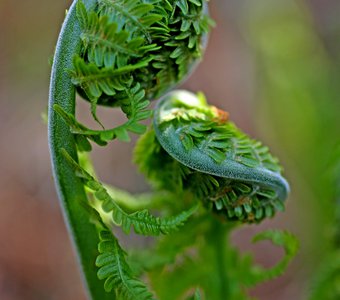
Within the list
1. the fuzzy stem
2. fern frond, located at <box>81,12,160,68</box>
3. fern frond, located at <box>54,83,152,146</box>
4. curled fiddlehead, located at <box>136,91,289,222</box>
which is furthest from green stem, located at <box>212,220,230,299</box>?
fern frond, located at <box>81,12,160,68</box>

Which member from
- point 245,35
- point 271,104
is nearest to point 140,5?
point 271,104

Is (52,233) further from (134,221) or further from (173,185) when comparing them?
(134,221)

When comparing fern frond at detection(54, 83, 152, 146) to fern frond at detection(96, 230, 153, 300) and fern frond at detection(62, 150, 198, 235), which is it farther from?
fern frond at detection(96, 230, 153, 300)

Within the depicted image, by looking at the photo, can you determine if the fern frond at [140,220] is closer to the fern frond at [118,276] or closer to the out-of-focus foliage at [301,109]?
the fern frond at [118,276]

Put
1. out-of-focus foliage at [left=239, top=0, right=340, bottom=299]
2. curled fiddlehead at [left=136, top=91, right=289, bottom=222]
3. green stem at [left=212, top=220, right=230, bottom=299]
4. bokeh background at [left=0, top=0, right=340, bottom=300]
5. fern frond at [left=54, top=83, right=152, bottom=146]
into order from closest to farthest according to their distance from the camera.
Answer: fern frond at [left=54, top=83, right=152, bottom=146] < curled fiddlehead at [left=136, top=91, right=289, bottom=222] < green stem at [left=212, top=220, right=230, bottom=299] < out-of-focus foliage at [left=239, top=0, right=340, bottom=299] < bokeh background at [left=0, top=0, right=340, bottom=300]

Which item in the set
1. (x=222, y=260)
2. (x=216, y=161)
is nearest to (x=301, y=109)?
(x=222, y=260)

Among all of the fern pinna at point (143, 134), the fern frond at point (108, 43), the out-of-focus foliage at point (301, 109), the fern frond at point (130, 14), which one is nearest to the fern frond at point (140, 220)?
the fern pinna at point (143, 134)
